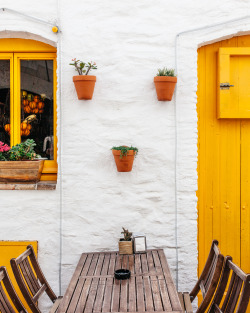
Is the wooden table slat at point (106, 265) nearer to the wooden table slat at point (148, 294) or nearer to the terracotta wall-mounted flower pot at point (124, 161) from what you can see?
the wooden table slat at point (148, 294)

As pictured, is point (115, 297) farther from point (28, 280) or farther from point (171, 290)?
point (28, 280)

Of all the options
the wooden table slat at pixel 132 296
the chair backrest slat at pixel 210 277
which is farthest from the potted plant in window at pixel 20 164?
the chair backrest slat at pixel 210 277

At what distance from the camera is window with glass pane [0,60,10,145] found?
14.0 feet

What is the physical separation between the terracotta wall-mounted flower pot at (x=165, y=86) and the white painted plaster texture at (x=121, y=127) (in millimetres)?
102

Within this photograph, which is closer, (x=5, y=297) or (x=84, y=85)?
(x=5, y=297)

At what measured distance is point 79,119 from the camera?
13.3 ft

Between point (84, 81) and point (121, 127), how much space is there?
552 millimetres

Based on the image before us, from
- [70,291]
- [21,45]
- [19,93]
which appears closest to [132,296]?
[70,291]

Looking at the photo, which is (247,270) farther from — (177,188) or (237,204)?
(177,188)

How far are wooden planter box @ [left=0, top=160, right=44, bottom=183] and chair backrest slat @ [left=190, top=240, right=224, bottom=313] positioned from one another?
1753 mm

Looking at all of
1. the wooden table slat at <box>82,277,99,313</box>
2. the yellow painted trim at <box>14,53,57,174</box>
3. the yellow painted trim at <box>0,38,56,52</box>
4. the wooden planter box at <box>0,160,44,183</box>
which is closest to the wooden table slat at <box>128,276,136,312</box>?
the wooden table slat at <box>82,277,99,313</box>

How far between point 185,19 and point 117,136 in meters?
1.27

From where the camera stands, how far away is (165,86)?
3887 millimetres

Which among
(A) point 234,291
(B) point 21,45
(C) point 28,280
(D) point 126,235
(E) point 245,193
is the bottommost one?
(C) point 28,280
